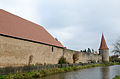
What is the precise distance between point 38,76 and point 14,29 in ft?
25.1

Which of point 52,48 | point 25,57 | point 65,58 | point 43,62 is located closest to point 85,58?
point 65,58

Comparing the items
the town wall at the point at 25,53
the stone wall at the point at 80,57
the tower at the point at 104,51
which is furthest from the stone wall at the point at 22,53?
the tower at the point at 104,51

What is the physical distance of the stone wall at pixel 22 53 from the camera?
1590 centimetres

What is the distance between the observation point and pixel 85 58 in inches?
1561

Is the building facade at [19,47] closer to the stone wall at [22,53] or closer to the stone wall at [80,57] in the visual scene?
the stone wall at [22,53]

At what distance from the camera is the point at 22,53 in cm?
1838

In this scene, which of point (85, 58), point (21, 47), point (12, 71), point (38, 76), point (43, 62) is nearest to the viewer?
point (12, 71)

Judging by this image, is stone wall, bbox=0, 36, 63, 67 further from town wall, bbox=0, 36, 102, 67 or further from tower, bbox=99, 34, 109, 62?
tower, bbox=99, 34, 109, 62

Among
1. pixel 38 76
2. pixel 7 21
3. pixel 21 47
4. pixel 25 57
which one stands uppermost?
pixel 7 21

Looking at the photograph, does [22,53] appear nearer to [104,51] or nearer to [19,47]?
[19,47]

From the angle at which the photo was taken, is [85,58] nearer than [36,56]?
No

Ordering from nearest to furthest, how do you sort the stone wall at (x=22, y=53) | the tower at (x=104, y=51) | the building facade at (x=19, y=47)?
the stone wall at (x=22, y=53)
the building facade at (x=19, y=47)
the tower at (x=104, y=51)

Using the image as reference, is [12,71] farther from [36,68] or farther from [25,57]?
[25,57]

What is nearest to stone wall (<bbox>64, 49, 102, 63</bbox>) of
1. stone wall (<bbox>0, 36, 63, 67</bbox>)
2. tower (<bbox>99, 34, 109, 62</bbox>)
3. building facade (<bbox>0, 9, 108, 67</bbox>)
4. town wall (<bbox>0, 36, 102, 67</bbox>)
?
town wall (<bbox>0, 36, 102, 67</bbox>)
